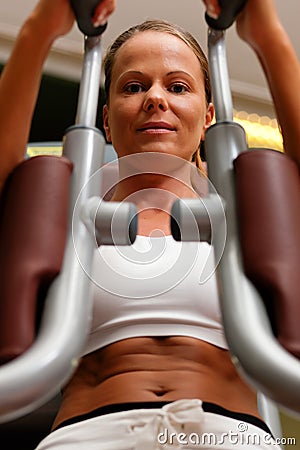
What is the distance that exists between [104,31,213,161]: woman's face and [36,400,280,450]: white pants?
0.35 m

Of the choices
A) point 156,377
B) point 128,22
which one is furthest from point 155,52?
point 128,22

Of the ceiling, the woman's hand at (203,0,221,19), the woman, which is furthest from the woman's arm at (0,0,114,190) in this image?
the ceiling

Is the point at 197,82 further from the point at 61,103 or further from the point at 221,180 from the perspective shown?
the point at 61,103

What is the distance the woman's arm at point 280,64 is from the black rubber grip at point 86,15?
150mm

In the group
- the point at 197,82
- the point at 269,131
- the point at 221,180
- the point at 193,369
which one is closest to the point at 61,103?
the point at 269,131

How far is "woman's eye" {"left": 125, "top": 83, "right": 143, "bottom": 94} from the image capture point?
35.7 inches

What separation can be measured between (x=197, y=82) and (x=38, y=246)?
0.56 meters

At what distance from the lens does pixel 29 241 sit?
455mm

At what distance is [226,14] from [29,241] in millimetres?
313

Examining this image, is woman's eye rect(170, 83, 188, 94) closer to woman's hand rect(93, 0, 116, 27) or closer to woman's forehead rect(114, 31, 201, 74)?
woman's forehead rect(114, 31, 201, 74)

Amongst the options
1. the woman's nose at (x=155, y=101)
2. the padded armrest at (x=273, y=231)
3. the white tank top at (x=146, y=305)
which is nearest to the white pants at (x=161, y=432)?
the white tank top at (x=146, y=305)

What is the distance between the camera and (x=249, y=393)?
2.63 ft

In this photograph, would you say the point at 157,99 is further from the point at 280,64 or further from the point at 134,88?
the point at 280,64

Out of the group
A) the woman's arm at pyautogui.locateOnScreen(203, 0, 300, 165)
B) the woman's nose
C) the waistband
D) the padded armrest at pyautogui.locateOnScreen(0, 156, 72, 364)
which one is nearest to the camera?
the padded armrest at pyautogui.locateOnScreen(0, 156, 72, 364)
